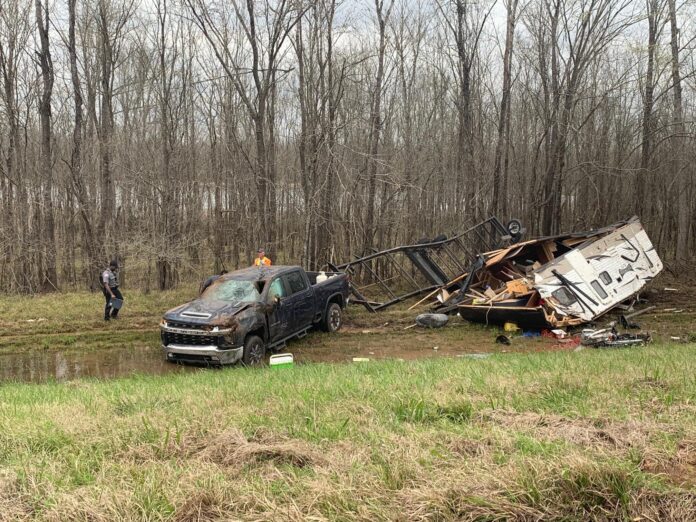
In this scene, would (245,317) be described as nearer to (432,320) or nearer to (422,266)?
(432,320)

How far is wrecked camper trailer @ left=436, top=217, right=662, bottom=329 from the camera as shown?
1338 cm

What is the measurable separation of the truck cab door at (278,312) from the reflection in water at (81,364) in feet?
6.37

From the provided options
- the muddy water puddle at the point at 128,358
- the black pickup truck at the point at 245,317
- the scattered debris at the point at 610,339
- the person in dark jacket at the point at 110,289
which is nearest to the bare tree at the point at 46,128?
the person in dark jacket at the point at 110,289

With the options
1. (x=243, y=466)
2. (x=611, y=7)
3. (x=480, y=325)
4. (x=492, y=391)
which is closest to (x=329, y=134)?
(x=480, y=325)

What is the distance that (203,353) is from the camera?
32.8 feet

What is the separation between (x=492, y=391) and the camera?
17.6ft

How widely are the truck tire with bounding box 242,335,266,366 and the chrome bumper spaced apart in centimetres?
16

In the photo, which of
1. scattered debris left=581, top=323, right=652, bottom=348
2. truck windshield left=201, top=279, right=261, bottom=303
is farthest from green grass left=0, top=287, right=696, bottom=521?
truck windshield left=201, top=279, right=261, bottom=303

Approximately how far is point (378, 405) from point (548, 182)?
19205 mm

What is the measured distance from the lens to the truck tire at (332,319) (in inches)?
537

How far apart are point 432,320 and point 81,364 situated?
28.6 feet

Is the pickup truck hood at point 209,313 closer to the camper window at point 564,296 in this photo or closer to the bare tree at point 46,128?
the camper window at point 564,296

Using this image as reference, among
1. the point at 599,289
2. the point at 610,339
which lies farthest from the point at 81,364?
the point at 599,289

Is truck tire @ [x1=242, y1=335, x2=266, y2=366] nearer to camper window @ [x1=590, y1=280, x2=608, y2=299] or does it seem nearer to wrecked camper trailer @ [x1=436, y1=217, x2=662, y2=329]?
wrecked camper trailer @ [x1=436, y1=217, x2=662, y2=329]
